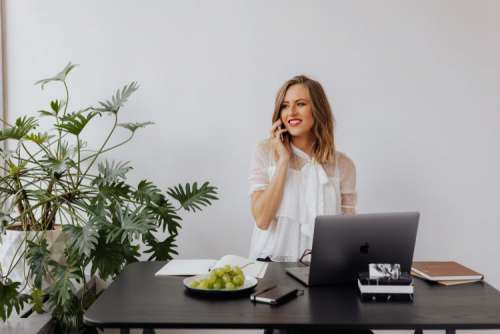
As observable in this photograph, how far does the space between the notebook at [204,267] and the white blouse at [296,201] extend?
60 cm

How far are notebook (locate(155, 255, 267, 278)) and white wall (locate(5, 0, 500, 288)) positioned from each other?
113 centimetres

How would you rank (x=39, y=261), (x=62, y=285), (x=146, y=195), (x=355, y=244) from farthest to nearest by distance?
(x=146, y=195) → (x=39, y=261) → (x=62, y=285) → (x=355, y=244)

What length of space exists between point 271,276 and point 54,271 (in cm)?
101

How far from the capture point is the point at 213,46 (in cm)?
328

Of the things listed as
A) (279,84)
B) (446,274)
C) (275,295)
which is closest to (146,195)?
(279,84)

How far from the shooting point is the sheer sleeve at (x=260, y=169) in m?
2.82

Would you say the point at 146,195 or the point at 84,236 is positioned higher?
the point at 146,195

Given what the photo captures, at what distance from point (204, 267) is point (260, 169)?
812mm

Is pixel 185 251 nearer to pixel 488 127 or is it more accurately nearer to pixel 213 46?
pixel 213 46

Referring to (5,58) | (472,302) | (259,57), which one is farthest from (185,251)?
(472,302)

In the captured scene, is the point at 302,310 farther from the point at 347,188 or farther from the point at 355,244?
the point at 347,188

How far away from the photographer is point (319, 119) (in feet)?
9.48

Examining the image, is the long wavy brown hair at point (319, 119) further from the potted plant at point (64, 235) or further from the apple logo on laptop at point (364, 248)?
the apple logo on laptop at point (364, 248)

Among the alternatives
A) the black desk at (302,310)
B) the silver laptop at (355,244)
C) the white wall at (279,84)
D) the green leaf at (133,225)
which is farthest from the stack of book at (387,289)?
the white wall at (279,84)
